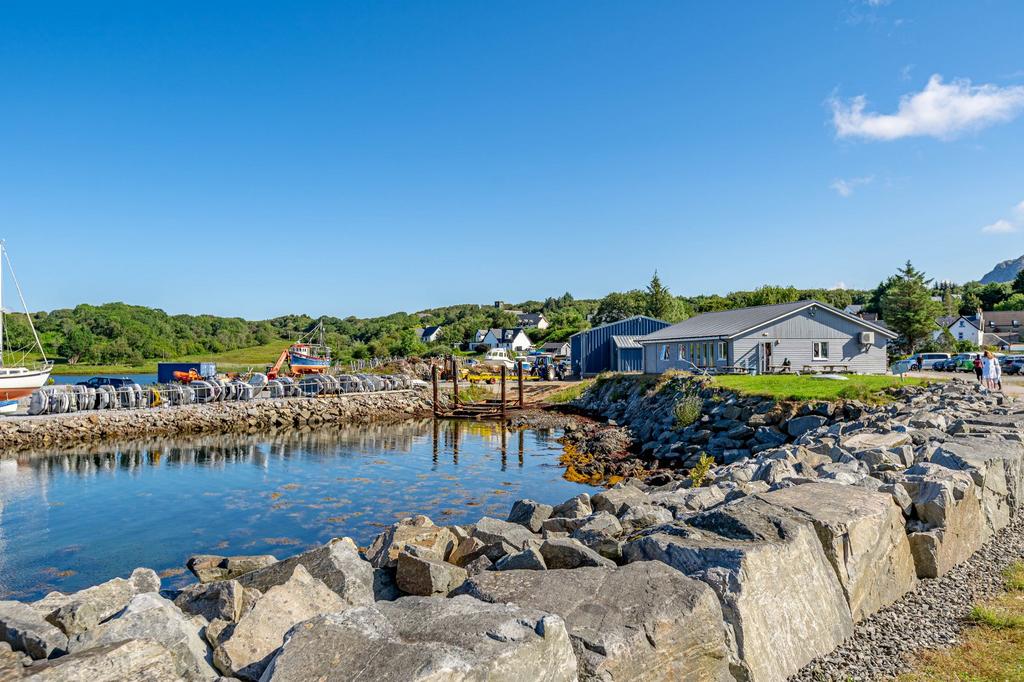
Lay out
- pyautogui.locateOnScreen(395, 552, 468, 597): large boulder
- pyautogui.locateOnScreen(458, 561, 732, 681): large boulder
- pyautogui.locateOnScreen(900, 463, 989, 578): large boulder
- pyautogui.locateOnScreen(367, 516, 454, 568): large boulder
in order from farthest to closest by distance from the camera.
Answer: pyautogui.locateOnScreen(367, 516, 454, 568): large boulder → pyautogui.locateOnScreen(900, 463, 989, 578): large boulder → pyautogui.locateOnScreen(395, 552, 468, 597): large boulder → pyautogui.locateOnScreen(458, 561, 732, 681): large boulder

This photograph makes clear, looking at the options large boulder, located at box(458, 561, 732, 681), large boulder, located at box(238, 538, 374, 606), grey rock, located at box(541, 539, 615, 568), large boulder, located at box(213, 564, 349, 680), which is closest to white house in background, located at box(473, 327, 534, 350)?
large boulder, located at box(238, 538, 374, 606)

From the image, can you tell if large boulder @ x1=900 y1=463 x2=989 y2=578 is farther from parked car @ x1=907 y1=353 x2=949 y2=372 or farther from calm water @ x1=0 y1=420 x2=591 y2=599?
parked car @ x1=907 y1=353 x2=949 y2=372

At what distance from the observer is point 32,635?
4.07 m

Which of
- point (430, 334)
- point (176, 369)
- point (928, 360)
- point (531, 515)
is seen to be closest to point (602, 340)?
point (928, 360)

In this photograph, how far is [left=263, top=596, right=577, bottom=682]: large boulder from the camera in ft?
9.70

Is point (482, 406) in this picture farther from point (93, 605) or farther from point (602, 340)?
point (93, 605)

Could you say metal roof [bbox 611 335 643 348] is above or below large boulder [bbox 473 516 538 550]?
above

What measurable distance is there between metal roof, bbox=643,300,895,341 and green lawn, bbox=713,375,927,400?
627 cm

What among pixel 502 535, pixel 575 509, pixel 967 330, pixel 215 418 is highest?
pixel 967 330

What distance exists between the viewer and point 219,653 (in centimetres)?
406

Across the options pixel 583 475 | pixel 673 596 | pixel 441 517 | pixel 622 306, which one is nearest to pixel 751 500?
pixel 673 596

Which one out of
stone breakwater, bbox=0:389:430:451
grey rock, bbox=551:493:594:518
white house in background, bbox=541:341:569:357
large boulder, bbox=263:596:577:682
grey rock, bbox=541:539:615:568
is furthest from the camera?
white house in background, bbox=541:341:569:357

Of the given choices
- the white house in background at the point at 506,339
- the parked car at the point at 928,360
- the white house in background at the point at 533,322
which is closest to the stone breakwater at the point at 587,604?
Result: the parked car at the point at 928,360

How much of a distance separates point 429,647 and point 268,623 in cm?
190
